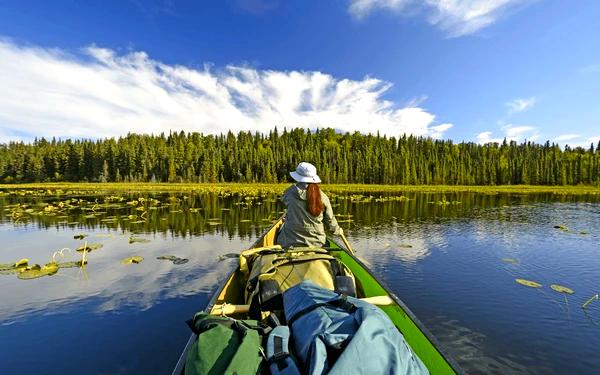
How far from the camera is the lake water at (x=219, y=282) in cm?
518

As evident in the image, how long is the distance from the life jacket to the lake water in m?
3.15

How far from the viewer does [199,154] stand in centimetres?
9569

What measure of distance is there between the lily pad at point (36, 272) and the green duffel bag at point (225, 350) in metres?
8.69

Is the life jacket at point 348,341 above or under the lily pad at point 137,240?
above

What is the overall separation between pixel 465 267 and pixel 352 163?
89.0 m

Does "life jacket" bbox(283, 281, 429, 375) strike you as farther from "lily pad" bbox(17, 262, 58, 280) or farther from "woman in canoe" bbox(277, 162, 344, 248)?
"lily pad" bbox(17, 262, 58, 280)

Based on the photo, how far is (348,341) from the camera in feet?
7.53

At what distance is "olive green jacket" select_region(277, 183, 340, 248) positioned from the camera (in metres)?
6.36

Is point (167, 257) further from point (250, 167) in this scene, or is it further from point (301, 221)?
point (250, 167)

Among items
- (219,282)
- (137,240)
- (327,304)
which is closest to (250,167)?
(137,240)

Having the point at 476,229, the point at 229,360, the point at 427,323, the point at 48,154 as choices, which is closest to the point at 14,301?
the point at 229,360

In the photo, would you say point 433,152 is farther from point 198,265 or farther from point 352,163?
point 198,265

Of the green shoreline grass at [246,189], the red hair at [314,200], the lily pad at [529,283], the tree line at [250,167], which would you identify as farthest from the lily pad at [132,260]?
the tree line at [250,167]

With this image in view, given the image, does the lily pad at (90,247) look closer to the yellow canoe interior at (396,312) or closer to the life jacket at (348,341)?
the yellow canoe interior at (396,312)
